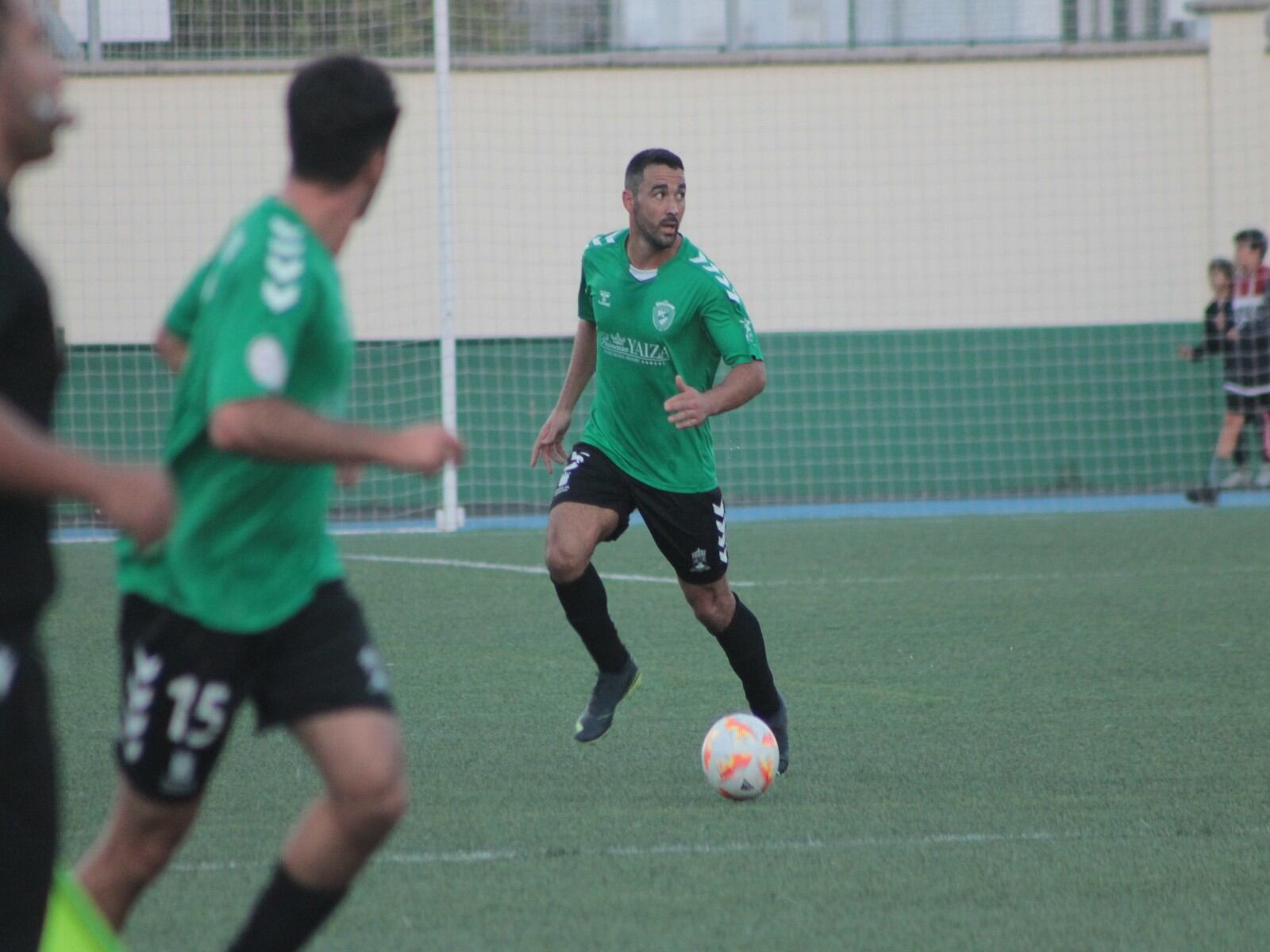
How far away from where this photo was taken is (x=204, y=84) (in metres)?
16.6

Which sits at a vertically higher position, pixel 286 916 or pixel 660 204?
pixel 660 204

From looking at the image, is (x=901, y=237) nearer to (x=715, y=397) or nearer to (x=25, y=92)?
(x=715, y=397)

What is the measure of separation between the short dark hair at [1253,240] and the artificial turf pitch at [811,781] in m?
5.91

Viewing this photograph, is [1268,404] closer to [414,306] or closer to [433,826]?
[414,306]

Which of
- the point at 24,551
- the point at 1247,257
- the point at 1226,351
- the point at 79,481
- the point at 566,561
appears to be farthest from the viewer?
the point at 1226,351

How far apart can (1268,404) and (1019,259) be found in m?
2.96

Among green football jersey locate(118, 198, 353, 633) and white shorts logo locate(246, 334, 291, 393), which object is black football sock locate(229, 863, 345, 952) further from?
white shorts logo locate(246, 334, 291, 393)

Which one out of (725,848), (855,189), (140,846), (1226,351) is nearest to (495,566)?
(725,848)

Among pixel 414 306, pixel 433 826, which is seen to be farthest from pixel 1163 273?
pixel 433 826

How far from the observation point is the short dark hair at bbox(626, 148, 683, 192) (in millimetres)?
6184

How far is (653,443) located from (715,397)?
654 millimetres

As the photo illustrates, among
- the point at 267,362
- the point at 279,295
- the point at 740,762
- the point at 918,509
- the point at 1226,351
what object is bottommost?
the point at 918,509

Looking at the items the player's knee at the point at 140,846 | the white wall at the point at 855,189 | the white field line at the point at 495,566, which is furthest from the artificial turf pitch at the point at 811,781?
the white wall at the point at 855,189

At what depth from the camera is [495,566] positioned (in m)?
11.9
